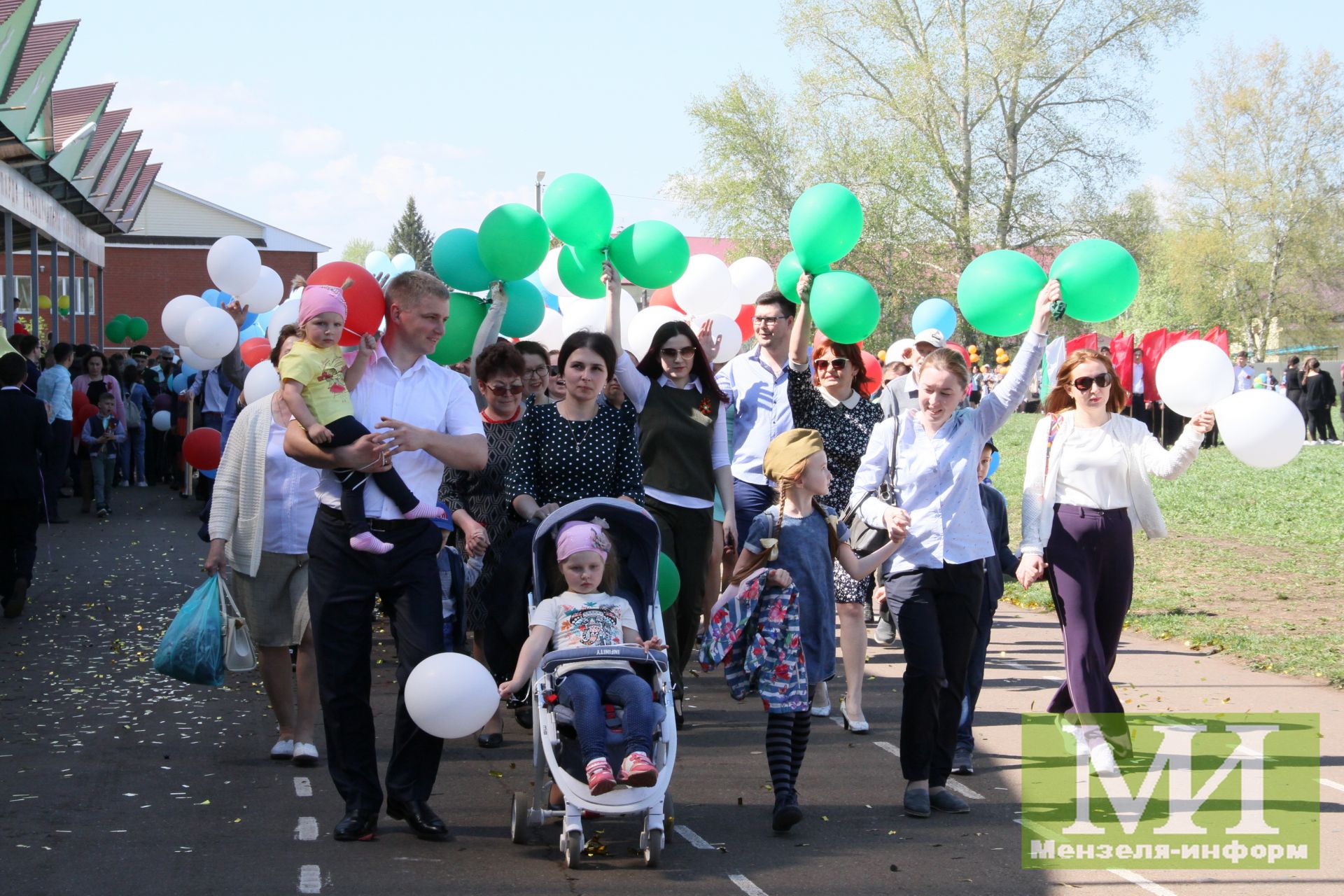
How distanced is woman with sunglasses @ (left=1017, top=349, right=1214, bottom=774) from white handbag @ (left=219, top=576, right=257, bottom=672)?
12.0 feet

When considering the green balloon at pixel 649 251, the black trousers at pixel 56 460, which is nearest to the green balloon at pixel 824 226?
the green balloon at pixel 649 251

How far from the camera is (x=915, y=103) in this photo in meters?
40.8

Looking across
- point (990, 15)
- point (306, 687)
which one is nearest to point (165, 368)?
point (306, 687)

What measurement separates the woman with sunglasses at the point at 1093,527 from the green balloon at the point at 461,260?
133 inches

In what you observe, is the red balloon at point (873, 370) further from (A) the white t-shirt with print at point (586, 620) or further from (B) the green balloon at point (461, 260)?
(A) the white t-shirt with print at point (586, 620)

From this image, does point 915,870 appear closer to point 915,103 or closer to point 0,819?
point 0,819

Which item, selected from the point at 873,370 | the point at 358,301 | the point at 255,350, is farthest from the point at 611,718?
the point at 255,350

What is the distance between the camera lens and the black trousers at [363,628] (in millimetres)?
5312

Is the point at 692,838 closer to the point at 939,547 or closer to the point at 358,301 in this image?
the point at 939,547

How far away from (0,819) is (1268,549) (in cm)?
1295

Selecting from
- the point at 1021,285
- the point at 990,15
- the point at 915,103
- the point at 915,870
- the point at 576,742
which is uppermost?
the point at 990,15

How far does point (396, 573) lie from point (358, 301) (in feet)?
3.49

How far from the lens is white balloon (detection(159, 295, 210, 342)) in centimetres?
1108

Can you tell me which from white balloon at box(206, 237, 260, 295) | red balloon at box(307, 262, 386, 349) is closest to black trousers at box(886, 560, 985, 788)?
red balloon at box(307, 262, 386, 349)
